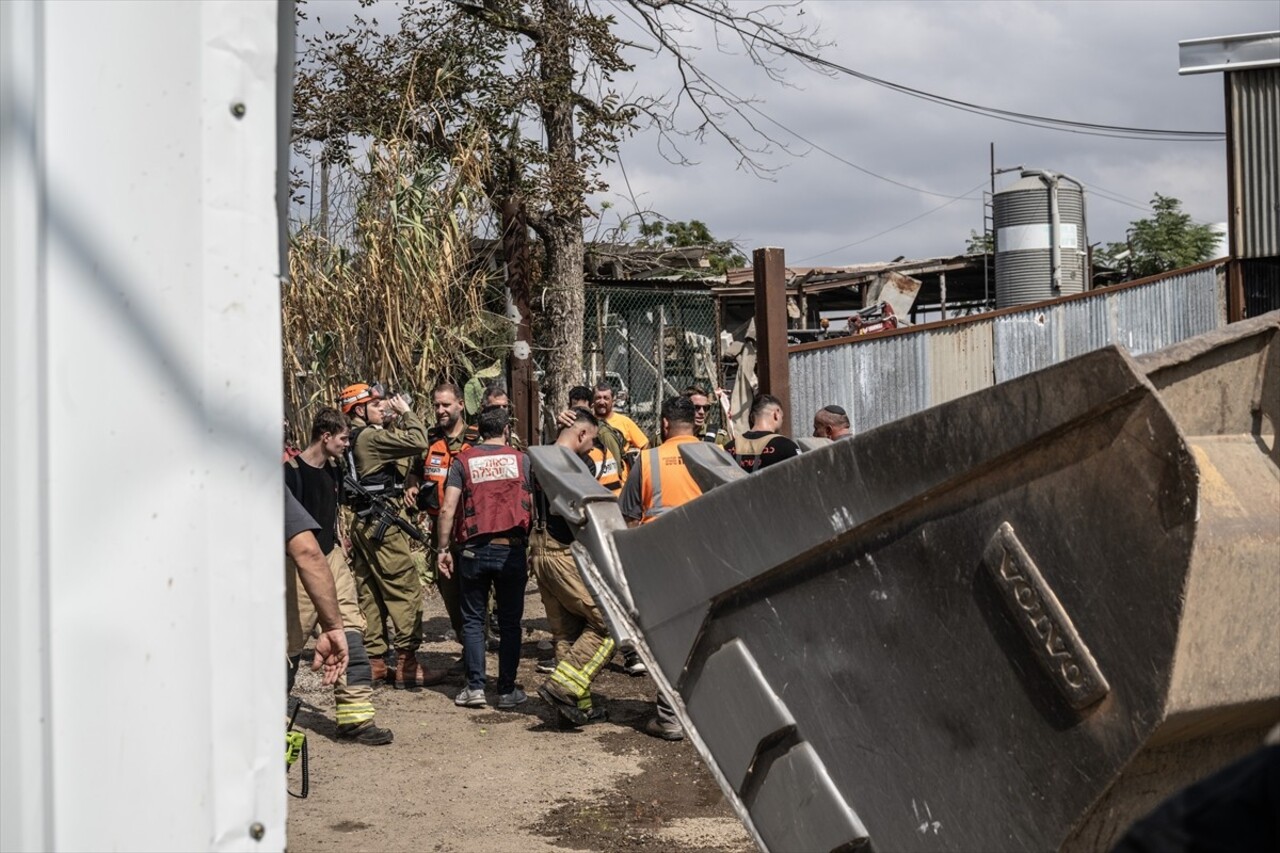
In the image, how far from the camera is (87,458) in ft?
6.05

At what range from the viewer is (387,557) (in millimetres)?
8258

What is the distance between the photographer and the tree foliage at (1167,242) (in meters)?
22.7

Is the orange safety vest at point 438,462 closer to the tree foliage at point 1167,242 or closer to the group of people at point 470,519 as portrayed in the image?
the group of people at point 470,519

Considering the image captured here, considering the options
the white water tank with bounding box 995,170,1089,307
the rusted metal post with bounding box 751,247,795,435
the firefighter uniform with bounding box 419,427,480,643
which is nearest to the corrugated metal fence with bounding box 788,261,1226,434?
the rusted metal post with bounding box 751,247,795,435

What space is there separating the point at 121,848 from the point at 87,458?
0.53 m

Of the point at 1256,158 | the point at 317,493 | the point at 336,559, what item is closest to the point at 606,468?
the point at 336,559

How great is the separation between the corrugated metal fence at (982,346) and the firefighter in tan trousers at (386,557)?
307 centimetres

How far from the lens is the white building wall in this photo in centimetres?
183

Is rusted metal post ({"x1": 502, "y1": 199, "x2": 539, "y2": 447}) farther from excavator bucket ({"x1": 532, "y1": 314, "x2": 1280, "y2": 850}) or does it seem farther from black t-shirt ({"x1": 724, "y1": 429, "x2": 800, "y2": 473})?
excavator bucket ({"x1": 532, "y1": 314, "x2": 1280, "y2": 850})

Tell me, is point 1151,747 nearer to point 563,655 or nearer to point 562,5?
point 563,655

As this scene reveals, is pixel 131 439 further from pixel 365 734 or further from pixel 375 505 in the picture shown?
pixel 375 505

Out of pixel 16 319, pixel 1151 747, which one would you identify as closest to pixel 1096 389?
pixel 1151 747

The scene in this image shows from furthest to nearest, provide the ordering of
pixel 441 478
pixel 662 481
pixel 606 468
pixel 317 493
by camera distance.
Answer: pixel 441 478 → pixel 606 468 → pixel 662 481 → pixel 317 493

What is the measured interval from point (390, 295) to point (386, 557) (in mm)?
2836
